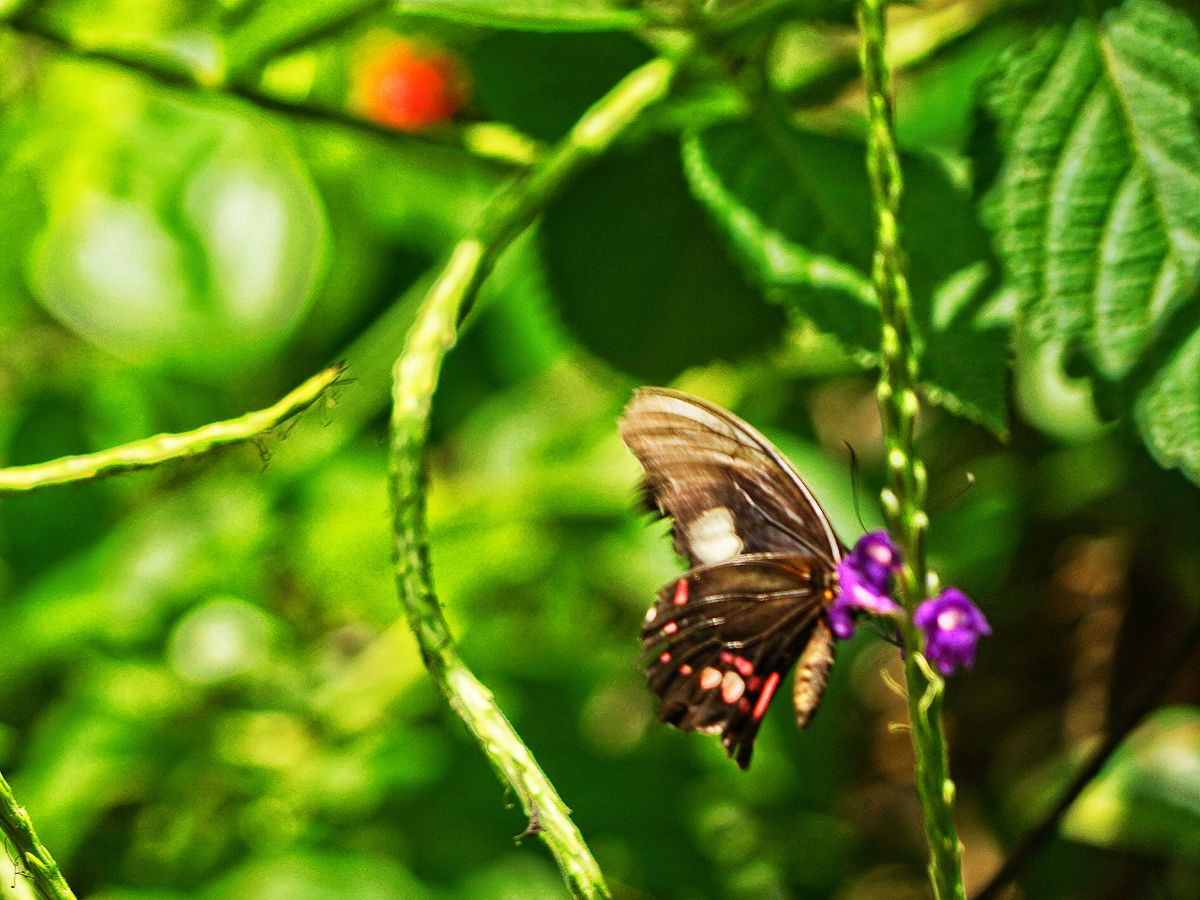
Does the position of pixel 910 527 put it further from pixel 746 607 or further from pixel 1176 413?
pixel 1176 413

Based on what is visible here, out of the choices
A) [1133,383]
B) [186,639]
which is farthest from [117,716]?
[1133,383]

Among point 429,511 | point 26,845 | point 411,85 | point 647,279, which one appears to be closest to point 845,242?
point 647,279

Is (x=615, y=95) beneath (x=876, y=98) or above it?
above

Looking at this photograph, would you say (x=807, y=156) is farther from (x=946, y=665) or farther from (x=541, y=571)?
(x=541, y=571)

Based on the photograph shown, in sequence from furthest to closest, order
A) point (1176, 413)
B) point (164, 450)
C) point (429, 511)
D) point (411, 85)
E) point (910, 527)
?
point (411, 85) < point (429, 511) < point (1176, 413) < point (164, 450) < point (910, 527)

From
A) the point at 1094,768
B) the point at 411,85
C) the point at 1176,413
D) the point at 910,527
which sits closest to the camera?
the point at 910,527
